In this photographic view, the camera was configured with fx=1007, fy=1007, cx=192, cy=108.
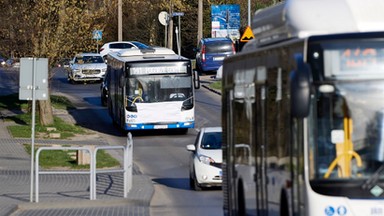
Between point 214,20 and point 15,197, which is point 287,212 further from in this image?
point 214,20

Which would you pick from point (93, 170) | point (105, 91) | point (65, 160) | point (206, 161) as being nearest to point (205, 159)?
point (206, 161)

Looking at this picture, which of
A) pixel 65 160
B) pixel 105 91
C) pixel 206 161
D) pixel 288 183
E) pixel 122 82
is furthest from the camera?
pixel 105 91

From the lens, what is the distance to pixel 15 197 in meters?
20.9

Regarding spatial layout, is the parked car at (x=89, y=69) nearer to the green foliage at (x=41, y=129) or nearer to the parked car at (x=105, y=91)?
the parked car at (x=105, y=91)

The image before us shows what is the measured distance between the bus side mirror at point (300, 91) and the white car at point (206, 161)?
42.9 feet

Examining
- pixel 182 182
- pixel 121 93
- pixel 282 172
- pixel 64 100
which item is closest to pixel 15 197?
pixel 182 182

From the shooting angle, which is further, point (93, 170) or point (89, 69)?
point (89, 69)

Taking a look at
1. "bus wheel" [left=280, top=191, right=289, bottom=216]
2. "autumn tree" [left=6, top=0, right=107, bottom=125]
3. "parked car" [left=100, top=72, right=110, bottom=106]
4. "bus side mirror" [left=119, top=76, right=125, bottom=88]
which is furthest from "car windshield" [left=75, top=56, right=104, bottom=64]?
"bus wheel" [left=280, top=191, right=289, bottom=216]

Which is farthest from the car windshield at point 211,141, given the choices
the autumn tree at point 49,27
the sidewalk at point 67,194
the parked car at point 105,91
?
the parked car at point 105,91

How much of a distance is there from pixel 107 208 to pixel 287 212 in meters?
9.20

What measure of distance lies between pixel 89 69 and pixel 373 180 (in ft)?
158

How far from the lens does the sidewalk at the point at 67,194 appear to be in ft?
61.3

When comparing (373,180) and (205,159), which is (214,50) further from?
(373,180)

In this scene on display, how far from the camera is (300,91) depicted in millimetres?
8891
